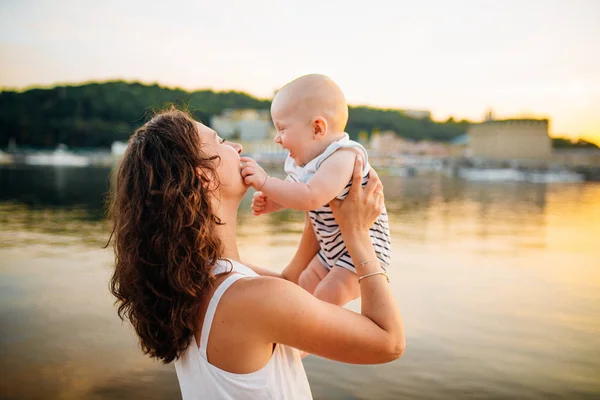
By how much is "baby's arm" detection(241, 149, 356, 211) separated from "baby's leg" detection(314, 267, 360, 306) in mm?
278

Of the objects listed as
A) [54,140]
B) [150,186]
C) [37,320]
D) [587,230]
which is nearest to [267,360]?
[150,186]

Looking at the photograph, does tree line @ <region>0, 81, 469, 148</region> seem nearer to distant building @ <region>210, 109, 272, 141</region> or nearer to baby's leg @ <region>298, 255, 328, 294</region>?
distant building @ <region>210, 109, 272, 141</region>

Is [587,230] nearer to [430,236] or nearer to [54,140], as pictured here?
[430,236]

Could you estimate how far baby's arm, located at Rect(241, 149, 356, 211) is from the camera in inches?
66.6

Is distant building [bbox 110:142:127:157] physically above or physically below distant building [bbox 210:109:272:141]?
below

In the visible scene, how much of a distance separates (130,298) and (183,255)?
0.76 feet

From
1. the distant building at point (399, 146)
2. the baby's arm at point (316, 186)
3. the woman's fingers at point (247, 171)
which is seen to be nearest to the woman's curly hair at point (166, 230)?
the woman's fingers at point (247, 171)

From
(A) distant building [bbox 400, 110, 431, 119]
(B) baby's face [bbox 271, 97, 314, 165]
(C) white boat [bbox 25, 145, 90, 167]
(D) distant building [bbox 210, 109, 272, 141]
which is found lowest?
(C) white boat [bbox 25, 145, 90, 167]

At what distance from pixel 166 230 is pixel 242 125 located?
90191 millimetres

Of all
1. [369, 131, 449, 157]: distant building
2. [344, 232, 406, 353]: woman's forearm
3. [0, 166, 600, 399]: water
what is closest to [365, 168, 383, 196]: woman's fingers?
[344, 232, 406, 353]: woman's forearm

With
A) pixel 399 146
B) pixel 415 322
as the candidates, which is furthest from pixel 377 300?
pixel 399 146

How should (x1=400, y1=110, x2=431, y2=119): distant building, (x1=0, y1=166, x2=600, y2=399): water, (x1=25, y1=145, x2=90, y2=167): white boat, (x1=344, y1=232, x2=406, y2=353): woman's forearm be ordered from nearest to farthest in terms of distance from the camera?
(x1=344, y1=232, x2=406, y2=353): woman's forearm, (x1=0, y1=166, x2=600, y2=399): water, (x1=25, y1=145, x2=90, y2=167): white boat, (x1=400, y1=110, x2=431, y2=119): distant building

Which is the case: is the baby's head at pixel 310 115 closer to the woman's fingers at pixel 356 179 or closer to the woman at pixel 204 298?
the woman's fingers at pixel 356 179

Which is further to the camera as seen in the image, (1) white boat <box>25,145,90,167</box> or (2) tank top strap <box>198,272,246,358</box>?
(1) white boat <box>25,145,90,167</box>
